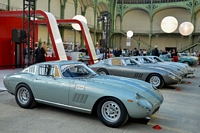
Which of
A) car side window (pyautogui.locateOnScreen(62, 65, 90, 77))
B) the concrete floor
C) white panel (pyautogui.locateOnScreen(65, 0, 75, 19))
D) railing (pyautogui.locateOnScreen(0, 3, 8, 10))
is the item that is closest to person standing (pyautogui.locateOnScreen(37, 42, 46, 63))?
the concrete floor

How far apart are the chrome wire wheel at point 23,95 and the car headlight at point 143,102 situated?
9.85 feet

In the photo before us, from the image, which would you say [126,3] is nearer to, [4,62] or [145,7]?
[145,7]

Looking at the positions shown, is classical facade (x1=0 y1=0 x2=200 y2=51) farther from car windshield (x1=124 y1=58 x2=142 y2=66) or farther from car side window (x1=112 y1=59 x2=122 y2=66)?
car windshield (x1=124 y1=58 x2=142 y2=66)

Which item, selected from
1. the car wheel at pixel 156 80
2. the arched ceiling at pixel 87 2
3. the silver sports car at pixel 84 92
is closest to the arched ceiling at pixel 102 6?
the arched ceiling at pixel 87 2

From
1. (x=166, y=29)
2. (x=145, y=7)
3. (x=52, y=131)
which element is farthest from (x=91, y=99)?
(x=145, y=7)

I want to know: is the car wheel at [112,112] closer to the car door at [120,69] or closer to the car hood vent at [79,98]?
the car hood vent at [79,98]

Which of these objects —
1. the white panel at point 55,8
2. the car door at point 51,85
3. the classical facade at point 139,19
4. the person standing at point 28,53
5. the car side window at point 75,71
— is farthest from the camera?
the classical facade at point 139,19

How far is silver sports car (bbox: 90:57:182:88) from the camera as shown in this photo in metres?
8.66

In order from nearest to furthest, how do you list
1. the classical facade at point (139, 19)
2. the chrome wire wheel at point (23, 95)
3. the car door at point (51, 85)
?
the car door at point (51, 85)
the chrome wire wheel at point (23, 95)
the classical facade at point (139, 19)

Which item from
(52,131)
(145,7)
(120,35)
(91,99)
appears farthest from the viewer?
(120,35)

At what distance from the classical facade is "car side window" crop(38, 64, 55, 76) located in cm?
2840

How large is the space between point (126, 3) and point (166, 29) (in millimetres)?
31702

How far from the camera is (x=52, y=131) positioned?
13.6ft

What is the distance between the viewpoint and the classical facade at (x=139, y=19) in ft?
121
